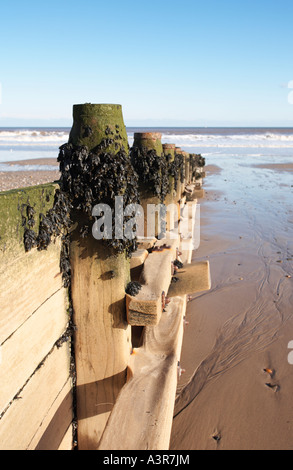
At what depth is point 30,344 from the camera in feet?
6.70

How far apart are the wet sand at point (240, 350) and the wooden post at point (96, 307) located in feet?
4.20

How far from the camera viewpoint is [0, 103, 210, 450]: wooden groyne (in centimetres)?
188

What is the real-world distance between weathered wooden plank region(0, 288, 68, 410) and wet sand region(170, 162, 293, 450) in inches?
77.1

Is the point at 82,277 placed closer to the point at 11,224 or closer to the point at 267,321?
the point at 11,224

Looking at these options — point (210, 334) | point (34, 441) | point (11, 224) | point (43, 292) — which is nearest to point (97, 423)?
point (34, 441)

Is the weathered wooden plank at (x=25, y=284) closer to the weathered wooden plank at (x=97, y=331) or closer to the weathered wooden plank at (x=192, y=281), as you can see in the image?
the weathered wooden plank at (x=97, y=331)

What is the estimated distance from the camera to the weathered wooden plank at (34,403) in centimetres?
190

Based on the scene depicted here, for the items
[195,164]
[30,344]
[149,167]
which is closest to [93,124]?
[30,344]

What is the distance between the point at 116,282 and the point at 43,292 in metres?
0.53

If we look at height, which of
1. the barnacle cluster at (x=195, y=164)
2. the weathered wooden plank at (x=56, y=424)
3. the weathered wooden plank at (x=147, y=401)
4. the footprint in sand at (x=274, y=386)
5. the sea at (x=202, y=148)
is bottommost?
the footprint in sand at (x=274, y=386)

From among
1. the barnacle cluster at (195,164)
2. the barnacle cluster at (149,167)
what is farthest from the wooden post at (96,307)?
the barnacle cluster at (195,164)

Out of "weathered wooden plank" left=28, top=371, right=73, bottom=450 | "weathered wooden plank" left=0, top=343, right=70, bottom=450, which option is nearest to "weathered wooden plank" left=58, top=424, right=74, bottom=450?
"weathered wooden plank" left=28, top=371, right=73, bottom=450

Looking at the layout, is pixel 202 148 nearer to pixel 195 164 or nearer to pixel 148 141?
pixel 195 164
